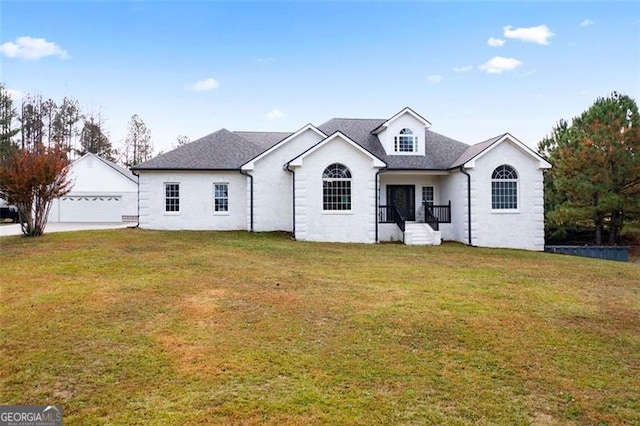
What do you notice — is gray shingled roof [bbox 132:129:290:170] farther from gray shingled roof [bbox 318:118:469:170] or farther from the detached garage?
the detached garage

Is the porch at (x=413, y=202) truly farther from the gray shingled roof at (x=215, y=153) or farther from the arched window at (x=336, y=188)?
the gray shingled roof at (x=215, y=153)

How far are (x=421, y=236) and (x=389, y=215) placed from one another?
2.20m

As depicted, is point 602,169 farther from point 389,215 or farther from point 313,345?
point 313,345

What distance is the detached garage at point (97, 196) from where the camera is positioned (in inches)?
1190

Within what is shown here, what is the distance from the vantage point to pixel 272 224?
65.9ft

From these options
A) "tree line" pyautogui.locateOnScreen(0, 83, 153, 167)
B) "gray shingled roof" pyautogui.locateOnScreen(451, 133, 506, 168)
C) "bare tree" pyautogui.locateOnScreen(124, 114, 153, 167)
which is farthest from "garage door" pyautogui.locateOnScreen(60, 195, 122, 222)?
"gray shingled roof" pyautogui.locateOnScreen(451, 133, 506, 168)

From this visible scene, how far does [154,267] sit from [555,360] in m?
9.24

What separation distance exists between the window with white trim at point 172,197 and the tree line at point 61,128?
24.1m

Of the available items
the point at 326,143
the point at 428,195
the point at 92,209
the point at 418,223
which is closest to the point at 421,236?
the point at 418,223

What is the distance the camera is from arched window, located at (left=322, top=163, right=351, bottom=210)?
59.5ft

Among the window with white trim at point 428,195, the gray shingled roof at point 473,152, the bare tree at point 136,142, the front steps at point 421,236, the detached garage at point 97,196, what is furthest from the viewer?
the bare tree at point 136,142

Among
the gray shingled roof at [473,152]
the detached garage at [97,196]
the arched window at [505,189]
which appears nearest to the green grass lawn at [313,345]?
the arched window at [505,189]

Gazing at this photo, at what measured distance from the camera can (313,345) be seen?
5535 millimetres

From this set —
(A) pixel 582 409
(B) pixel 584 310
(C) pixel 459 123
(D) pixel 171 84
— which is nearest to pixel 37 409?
(A) pixel 582 409
